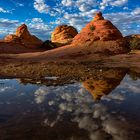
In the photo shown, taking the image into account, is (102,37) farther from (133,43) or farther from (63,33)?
(63,33)

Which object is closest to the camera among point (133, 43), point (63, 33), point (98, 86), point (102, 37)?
point (98, 86)

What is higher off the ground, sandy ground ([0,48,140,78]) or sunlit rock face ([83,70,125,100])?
sunlit rock face ([83,70,125,100])

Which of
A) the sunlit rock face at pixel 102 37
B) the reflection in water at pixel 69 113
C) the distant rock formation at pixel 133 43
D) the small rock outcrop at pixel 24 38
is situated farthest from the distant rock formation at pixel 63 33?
the reflection in water at pixel 69 113

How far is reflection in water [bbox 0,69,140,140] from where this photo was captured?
11.1m

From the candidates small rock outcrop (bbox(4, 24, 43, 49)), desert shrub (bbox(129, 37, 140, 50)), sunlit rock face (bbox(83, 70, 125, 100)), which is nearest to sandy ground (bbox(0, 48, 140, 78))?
desert shrub (bbox(129, 37, 140, 50))

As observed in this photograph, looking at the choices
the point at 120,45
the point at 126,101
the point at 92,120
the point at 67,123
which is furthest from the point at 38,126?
the point at 120,45

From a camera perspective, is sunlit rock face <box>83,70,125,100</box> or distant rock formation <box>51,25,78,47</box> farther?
distant rock formation <box>51,25,78,47</box>

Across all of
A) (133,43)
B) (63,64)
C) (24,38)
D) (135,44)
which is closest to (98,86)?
(63,64)

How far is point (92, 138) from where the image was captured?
10.6 meters

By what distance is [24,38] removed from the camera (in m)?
81.9

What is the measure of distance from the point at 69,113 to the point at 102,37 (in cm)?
4444

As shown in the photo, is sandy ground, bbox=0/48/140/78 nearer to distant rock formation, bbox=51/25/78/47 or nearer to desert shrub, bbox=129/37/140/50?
desert shrub, bbox=129/37/140/50

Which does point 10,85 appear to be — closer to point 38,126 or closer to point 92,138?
point 38,126

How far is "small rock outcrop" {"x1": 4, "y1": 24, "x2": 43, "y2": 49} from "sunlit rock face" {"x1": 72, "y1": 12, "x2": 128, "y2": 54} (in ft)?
71.7
